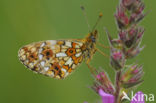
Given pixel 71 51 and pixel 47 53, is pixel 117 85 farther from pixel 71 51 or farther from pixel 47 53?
pixel 47 53

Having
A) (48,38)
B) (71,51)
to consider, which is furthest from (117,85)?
(48,38)

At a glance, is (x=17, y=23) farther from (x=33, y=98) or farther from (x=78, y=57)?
(x=78, y=57)

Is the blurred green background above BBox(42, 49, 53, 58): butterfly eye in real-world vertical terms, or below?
above

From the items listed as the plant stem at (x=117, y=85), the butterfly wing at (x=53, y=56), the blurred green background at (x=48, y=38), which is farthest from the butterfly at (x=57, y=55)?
the blurred green background at (x=48, y=38)

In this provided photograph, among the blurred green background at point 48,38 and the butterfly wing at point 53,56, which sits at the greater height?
the blurred green background at point 48,38

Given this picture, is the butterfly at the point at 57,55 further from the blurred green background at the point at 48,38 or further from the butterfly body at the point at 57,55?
the blurred green background at the point at 48,38

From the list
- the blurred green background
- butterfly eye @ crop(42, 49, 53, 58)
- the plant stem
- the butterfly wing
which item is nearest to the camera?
the plant stem

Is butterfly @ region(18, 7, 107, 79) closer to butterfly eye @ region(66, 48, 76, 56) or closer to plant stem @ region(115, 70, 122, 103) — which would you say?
butterfly eye @ region(66, 48, 76, 56)

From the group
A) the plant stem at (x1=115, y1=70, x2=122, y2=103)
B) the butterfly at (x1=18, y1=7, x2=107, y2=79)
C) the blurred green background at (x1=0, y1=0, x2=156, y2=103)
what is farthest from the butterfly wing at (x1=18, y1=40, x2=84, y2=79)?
the blurred green background at (x1=0, y1=0, x2=156, y2=103)
